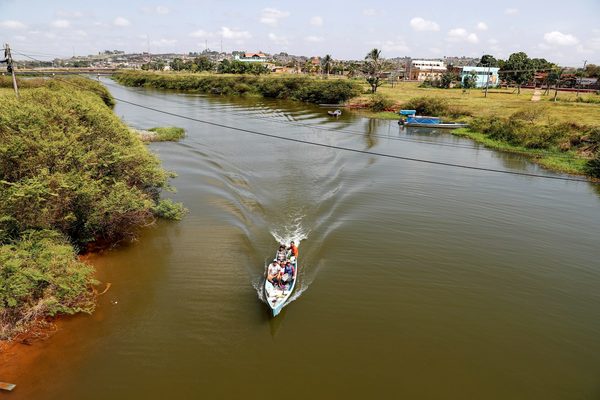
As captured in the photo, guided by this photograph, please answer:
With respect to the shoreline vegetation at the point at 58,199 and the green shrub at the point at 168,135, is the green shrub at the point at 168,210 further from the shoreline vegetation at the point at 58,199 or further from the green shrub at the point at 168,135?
the green shrub at the point at 168,135

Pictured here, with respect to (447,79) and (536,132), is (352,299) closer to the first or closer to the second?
(536,132)

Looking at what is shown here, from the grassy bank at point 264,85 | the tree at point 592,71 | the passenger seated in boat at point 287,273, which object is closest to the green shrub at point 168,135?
the passenger seated in boat at point 287,273

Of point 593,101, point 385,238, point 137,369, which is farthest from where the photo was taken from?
point 593,101

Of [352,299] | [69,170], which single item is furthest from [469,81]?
[69,170]

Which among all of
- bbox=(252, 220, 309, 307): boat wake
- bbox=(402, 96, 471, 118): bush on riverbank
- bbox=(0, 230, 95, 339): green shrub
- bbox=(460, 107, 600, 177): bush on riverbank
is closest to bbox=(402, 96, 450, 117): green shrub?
bbox=(402, 96, 471, 118): bush on riverbank

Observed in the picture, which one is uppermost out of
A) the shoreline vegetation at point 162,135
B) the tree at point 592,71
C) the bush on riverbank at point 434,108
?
the tree at point 592,71

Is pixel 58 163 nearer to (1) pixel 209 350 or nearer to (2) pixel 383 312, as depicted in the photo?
(1) pixel 209 350

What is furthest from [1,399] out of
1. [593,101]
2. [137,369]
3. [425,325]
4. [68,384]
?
[593,101]
